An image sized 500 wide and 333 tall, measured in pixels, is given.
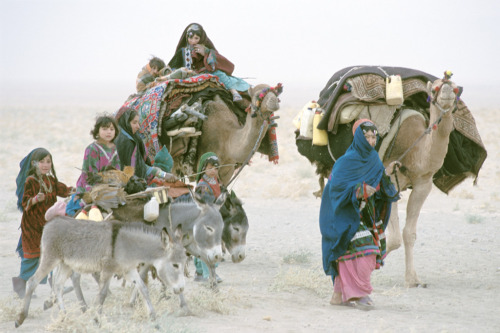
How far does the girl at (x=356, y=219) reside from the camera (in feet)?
25.6

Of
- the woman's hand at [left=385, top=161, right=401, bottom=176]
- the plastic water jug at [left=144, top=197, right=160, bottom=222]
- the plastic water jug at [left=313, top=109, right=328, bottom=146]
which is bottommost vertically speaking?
the plastic water jug at [left=144, top=197, right=160, bottom=222]

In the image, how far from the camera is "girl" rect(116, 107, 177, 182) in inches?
318

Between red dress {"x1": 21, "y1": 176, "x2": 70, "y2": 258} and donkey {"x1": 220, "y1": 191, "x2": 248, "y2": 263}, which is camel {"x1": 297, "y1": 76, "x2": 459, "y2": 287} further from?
red dress {"x1": 21, "y1": 176, "x2": 70, "y2": 258}

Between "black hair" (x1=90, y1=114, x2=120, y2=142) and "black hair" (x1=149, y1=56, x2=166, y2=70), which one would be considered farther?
"black hair" (x1=149, y1=56, x2=166, y2=70)

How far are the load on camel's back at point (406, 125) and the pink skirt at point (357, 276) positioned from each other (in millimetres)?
1640

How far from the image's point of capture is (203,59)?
37.3 ft

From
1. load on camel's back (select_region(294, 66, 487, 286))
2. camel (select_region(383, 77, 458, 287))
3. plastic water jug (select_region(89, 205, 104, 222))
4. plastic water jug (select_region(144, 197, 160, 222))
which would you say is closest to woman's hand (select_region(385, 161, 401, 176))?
load on camel's back (select_region(294, 66, 487, 286))

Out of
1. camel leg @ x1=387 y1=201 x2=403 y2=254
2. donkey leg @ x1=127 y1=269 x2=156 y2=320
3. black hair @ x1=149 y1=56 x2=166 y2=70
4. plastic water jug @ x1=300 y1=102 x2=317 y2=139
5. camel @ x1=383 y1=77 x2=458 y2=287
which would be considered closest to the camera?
donkey leg @ x1=127 y1=269 x2=156 y2=320

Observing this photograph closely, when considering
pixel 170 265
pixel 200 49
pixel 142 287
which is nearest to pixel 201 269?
pixel 170 265

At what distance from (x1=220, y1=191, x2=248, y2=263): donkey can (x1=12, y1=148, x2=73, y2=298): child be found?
1.69 meters

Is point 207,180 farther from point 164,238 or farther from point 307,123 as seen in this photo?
point 164,238

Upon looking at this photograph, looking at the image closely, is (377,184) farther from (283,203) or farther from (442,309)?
(283,203)

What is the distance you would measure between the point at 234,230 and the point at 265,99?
241 cm

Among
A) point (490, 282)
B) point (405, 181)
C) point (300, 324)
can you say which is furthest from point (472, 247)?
point (300, 324)
